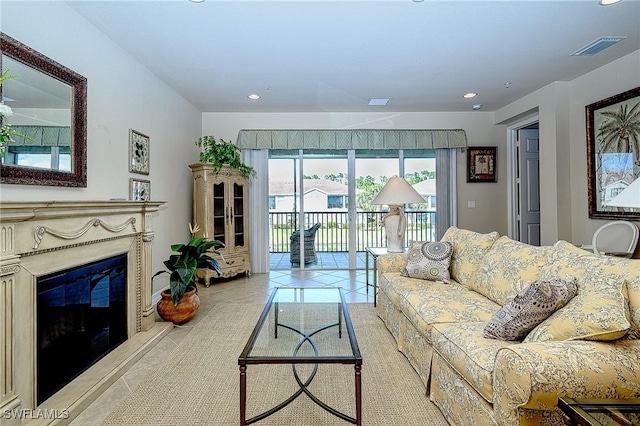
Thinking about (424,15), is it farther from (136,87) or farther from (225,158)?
(225,158)

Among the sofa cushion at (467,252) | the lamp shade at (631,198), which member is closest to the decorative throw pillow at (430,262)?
the sofa cushion at (467,252)

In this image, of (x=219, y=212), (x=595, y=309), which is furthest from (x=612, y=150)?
(x=219, y=212)

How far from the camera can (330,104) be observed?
16.0 ft

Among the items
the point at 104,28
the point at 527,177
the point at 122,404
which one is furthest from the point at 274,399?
the point at 527,177

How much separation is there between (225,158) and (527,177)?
470 centimetres

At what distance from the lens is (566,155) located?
158 inches

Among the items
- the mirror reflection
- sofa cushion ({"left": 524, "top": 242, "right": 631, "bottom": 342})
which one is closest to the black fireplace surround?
the mirror reflection

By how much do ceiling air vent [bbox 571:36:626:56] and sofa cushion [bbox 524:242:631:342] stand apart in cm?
250

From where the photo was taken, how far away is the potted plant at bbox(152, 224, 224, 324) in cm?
297

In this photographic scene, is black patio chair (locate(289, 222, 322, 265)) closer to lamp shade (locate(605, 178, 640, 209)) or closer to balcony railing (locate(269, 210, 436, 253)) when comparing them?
balcony railing (locate(269, 210, 436, 253))

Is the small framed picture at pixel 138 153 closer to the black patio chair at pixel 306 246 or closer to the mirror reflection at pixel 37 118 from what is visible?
the mirror reflection at pixel 37 118

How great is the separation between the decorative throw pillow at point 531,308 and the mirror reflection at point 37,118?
2699 millimetres

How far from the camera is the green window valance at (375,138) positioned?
5.31 metres

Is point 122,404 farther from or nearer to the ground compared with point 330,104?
nearer to the ground
